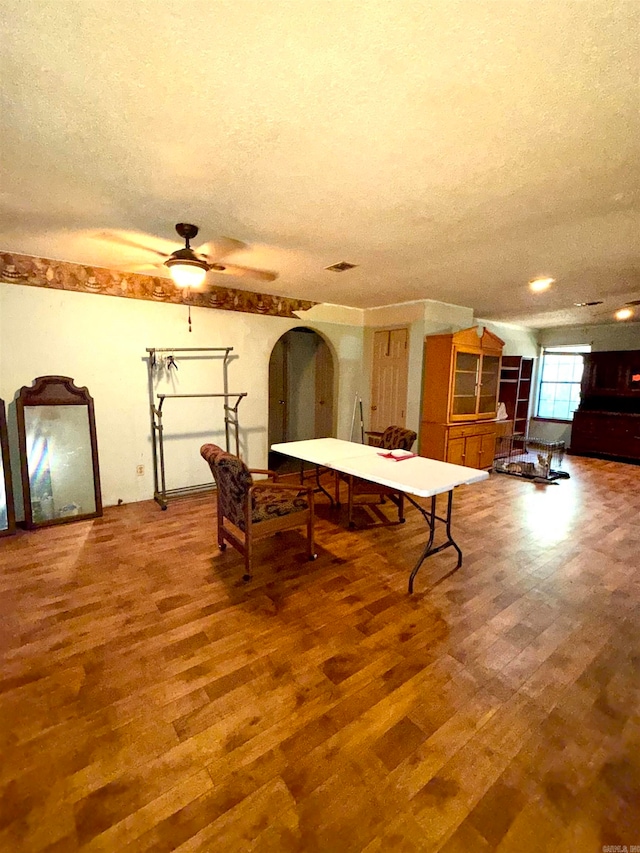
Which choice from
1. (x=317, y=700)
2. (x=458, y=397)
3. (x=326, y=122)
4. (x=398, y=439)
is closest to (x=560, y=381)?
(x=458, y=397)

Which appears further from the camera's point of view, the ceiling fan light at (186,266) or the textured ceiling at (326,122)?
the ceiling fan light at (186,266)

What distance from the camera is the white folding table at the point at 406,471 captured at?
2490mm

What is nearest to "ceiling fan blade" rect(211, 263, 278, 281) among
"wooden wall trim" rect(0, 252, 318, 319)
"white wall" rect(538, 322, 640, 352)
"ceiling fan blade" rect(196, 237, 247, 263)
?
"ceiling fan blade" rect(196, 237, 247, 263)

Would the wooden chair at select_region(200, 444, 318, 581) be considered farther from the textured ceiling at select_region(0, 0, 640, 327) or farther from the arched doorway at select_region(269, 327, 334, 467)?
the arched doorway at select_region(269, 327, 334, 467)

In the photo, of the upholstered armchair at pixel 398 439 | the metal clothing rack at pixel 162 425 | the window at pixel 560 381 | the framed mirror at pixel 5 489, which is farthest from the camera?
the window at pixel 560 381

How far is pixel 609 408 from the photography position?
6977 mm

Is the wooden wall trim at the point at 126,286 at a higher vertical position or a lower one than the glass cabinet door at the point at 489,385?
higher

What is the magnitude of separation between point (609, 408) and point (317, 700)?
7.72m

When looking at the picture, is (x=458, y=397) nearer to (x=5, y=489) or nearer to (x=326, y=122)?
(x=326, y=122)

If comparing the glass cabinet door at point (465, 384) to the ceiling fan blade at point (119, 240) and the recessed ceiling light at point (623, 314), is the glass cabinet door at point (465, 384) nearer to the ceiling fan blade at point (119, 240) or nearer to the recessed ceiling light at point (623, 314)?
the recessed ceiling light at point (623, 314)

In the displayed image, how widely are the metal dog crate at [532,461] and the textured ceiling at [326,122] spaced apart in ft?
11.4

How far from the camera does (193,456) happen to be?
455 centimetres

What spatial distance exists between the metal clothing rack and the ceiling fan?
98cm

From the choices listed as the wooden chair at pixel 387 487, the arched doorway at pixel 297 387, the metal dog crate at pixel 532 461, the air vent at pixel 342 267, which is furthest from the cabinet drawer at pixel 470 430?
the air vent at pixel 342 267
